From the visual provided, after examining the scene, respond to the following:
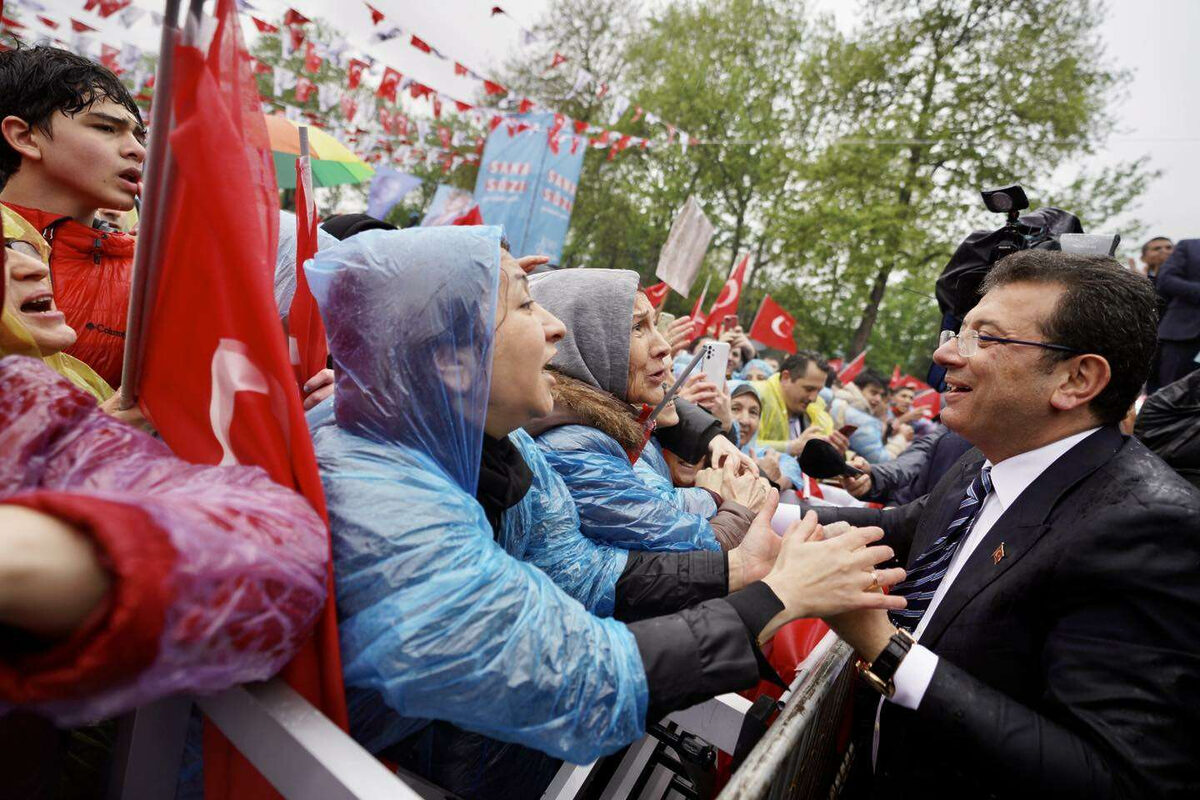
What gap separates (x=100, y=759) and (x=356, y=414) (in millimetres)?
961

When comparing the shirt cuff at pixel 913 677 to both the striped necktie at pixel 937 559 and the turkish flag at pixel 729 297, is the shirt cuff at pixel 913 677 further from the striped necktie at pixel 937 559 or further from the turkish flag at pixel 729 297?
the turkish flag at pixel 729 297

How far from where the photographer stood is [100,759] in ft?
4.49

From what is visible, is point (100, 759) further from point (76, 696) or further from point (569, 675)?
point (569, 675)

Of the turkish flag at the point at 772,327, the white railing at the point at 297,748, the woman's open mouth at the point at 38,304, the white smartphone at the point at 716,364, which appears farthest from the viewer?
the turkish flag at the point at 772,327

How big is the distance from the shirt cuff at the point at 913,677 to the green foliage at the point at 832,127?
1369cm

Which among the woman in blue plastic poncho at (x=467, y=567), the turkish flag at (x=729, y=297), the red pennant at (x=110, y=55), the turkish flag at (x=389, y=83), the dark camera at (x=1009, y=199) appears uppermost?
the turkish flag at (x=389, y=83)

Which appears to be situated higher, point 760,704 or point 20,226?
point 20,226

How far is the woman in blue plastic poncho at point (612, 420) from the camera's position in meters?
1.98

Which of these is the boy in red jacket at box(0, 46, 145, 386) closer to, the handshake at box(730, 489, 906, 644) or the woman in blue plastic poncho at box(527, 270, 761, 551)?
the woman in blue plastic poncho at box(527, 270, 761, 551)

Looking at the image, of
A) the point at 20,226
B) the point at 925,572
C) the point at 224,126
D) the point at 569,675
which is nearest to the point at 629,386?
the point at 925,572

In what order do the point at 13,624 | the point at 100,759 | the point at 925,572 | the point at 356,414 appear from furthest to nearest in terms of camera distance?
the point at 925,572 < the point at 100,759 < the point at 356,414 < the point at 13,624

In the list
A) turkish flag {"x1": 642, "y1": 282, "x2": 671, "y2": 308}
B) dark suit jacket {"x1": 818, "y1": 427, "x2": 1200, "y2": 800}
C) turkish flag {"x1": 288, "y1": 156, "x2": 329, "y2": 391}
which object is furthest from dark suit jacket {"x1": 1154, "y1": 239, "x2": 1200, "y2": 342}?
turkish flag {"x1": 288, "y1": 156, "x2": 329, "y2": 391}

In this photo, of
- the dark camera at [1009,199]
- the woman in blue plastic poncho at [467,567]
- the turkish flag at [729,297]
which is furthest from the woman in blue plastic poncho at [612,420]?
the turkish flag at [729,297]

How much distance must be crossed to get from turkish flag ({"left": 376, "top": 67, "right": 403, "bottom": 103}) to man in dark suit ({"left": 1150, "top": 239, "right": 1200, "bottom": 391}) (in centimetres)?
1098
